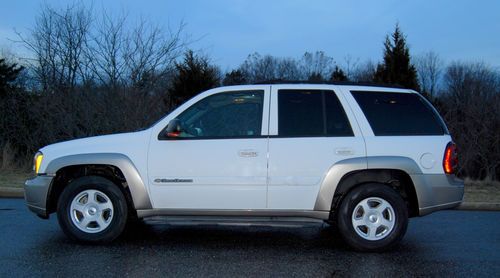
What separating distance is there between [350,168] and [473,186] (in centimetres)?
801

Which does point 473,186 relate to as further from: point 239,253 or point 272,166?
point 239,253

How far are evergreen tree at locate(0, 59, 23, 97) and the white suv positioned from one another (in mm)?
13900

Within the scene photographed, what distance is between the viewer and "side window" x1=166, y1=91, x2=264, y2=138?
594cm

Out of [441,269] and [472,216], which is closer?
[441,269]

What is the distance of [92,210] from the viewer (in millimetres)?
6039

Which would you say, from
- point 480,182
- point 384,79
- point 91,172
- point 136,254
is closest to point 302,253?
point 136,254

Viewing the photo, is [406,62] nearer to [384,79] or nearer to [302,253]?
[384,79]

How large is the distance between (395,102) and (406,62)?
1607 centimetres

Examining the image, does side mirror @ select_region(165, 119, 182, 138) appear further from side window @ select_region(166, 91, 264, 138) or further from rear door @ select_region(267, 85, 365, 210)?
rear door @ select_region(267, 85, 365, 210)

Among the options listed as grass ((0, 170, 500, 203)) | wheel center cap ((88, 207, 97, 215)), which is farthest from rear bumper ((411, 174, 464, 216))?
grass ((0, 170, 500, 203))

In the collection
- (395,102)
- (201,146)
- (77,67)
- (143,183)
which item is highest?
(77,67)

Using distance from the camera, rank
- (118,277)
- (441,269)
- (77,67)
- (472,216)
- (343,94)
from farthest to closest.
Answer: (77,67)
(472,216)
(343,94)
(441,269)
(118,277)

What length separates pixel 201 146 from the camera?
587cm

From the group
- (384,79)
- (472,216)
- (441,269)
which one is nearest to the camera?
(441,269)
